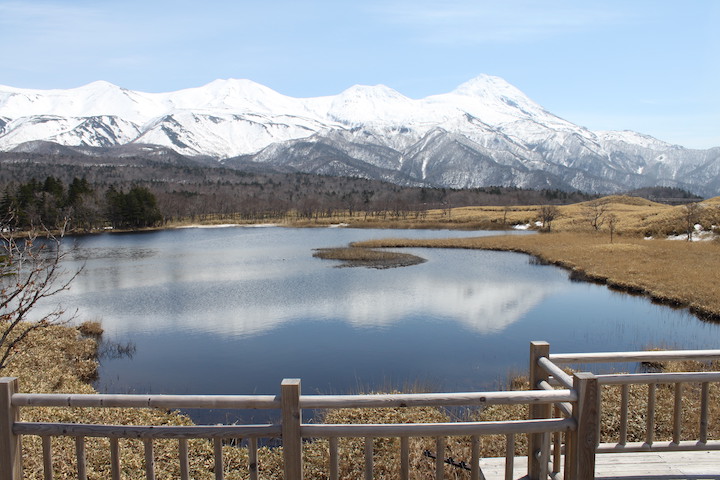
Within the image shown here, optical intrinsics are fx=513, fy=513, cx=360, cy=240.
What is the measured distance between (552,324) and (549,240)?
4028 centimetres

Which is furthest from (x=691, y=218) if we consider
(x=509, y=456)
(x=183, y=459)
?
(x=183, y=459)

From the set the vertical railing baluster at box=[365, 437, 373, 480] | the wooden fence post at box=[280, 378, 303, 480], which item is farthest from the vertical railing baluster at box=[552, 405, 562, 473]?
the wooden fence post at box=[280, 378, 303, 480]

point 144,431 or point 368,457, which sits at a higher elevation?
point 144,431

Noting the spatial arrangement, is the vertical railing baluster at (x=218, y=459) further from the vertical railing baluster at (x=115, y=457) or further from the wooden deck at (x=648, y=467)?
the wooden deck at (x=648, y=467)

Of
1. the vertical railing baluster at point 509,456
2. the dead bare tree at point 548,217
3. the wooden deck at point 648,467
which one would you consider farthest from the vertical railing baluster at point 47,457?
the dead bare tree at point 548,217

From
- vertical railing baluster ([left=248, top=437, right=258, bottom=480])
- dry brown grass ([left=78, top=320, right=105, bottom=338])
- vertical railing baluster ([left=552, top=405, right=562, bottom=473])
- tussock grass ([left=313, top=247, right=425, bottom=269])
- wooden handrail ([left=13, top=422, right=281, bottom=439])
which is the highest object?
wooden handrail ([left=13, top=422, right=281, bottom=439])

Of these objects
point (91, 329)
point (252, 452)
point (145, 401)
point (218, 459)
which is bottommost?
point (91, 329)

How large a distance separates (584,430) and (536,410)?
103 cm

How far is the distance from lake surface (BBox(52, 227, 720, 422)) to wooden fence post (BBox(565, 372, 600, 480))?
35.3 feet

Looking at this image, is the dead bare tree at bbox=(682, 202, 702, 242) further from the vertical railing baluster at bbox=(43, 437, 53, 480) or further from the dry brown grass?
the vertical railing baluster at bbox=(43, 437, 53, 480)

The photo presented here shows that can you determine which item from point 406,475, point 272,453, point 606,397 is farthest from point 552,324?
point 406,475

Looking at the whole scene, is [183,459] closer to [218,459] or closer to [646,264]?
[218,459]

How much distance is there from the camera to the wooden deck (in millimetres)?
5547

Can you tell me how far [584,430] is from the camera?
462cm
